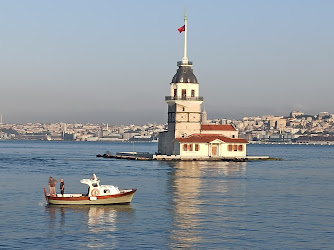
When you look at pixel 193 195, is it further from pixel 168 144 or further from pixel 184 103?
pixel 168 144

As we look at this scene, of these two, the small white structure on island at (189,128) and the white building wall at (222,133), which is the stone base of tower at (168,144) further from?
the white building wall at (222,133)

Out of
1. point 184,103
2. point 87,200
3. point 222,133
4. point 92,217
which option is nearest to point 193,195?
point 87,200

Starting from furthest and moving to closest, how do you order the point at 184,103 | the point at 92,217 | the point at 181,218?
the point at 184,103
the point at 92,217
the point at 181,218

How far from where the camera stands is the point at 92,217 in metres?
39.1

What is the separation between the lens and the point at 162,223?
37.2m

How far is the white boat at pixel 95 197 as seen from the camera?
4319 centimetres

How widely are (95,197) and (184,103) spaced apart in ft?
195

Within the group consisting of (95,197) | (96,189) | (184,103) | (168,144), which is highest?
(184,103)

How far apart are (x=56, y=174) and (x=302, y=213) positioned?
38912 mm

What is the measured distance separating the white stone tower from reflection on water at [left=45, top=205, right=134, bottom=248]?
58.4 metres

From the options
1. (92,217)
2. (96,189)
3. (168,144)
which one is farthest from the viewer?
(168,144)

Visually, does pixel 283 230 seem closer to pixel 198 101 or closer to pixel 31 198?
pixel 31 198

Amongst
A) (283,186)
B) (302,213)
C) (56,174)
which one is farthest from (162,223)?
(56,174)

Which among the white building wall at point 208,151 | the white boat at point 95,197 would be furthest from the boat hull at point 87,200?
the white building wall at point 208,151
